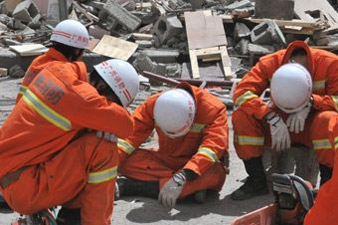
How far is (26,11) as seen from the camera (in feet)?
35.7

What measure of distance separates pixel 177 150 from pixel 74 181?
1.59m

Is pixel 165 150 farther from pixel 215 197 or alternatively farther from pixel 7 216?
pixel 7 216

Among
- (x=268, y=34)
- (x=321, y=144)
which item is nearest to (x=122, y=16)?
(x=268, y=34)

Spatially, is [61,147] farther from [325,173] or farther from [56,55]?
[325,173]

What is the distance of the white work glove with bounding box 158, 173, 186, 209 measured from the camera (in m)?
4.71

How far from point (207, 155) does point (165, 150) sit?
1.74 feet

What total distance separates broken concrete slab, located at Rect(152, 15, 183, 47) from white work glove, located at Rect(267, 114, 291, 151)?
4.94 m

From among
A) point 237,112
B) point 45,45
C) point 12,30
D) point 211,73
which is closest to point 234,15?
point 211,73

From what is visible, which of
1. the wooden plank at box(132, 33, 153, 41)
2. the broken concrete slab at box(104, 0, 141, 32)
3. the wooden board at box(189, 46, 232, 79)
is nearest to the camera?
the wooden board at box(189, 46, 232, 79)

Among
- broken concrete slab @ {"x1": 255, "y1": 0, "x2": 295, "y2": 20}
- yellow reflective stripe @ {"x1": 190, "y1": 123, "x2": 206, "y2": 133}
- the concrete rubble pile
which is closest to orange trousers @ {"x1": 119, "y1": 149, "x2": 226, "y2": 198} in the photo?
yellow reflective stripe @ {"x1": 190, "y1": 123, "x2": 206, "y2": 133}

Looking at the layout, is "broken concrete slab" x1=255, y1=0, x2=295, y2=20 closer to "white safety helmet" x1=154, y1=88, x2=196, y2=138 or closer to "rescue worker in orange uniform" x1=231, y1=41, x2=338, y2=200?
"rescue worker in orange uniform" x1=231, y1=41, x2=338, y2=200

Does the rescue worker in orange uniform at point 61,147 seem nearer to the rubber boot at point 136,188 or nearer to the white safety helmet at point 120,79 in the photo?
the white safety helmet at point 120,79

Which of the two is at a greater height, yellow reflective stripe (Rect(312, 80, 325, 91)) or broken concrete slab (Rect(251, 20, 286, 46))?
yellow reflective stripe (Rect(312, 80, 325, 91))

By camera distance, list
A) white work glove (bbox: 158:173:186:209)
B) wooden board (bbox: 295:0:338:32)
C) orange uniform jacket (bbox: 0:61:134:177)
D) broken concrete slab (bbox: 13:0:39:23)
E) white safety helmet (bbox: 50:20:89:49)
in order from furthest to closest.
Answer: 1. broken concrete slab (bbox: 13:0:39:23)
2. wooden board (bbox: 295:0:338:32)
3. white safety helmet (bbox: 50:20:89:49)
4. white work glove (bbox: 158:173:186:209)
5. orange uniform jacket (bbox: 0:61:134:177)
